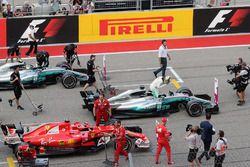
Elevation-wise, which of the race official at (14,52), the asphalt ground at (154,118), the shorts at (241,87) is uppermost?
the race official at (14,52)

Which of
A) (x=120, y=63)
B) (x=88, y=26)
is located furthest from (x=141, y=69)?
(x=88, y=26)

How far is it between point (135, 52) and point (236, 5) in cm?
632

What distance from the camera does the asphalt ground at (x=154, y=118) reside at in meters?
18.7

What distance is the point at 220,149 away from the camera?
55.8ft

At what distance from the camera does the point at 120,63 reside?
2816 cm

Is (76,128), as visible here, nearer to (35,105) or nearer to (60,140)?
(60,140)

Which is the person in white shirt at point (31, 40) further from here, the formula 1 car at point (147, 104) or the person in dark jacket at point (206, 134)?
the person in dark jacket at point (206, 134)

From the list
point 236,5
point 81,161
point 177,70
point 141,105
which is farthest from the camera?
point 236,5

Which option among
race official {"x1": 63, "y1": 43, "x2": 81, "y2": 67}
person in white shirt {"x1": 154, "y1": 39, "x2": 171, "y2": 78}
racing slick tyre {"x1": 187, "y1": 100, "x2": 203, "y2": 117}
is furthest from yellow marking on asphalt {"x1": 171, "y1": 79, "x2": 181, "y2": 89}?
race official {"x1": 63, "y1": 43, "x2": 81, "y2": 67}

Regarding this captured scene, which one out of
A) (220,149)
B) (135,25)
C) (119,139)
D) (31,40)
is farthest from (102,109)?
(135,25)

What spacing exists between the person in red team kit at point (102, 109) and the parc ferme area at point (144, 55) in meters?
1.00

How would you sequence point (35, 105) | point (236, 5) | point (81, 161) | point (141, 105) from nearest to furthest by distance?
point (81, 161), point (141, 105), point (35, 105), point (236, 5)

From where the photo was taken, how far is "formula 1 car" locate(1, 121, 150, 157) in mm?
18516

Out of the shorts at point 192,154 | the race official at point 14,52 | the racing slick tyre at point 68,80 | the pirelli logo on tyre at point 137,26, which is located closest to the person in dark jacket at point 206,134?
the shorts at point 192,154
